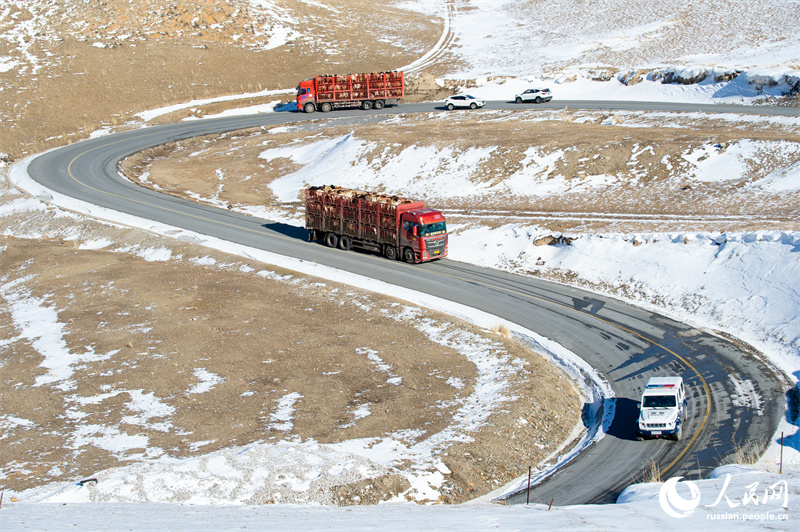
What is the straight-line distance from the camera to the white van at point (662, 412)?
19.3 meters

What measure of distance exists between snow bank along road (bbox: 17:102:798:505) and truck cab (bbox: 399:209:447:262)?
830 mm

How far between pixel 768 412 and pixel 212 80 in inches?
3075

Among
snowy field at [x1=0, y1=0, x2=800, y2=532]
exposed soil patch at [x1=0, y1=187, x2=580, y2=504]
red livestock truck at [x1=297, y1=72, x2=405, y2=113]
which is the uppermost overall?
red livestock truck at [x1=297, y1=72, x2=405, y2=113]

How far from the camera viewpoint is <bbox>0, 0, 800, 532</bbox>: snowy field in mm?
13047

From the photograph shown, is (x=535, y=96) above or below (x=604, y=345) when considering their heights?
above

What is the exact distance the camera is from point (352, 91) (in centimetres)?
6956

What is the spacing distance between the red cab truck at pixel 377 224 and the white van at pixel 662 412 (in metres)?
17.1

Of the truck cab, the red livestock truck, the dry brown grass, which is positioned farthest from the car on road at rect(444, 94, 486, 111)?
the truck cab

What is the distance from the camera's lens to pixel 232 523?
12961 mm

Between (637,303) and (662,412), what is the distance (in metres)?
11.6

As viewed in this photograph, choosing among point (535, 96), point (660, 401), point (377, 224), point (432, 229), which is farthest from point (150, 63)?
point (660, 401)

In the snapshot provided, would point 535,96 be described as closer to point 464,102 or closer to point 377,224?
point 464,102

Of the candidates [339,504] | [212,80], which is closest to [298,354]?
[339,504]

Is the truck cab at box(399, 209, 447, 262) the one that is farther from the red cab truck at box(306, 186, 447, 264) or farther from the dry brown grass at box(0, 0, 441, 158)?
the dry brown grass at box(0, 0, 441, 158)
